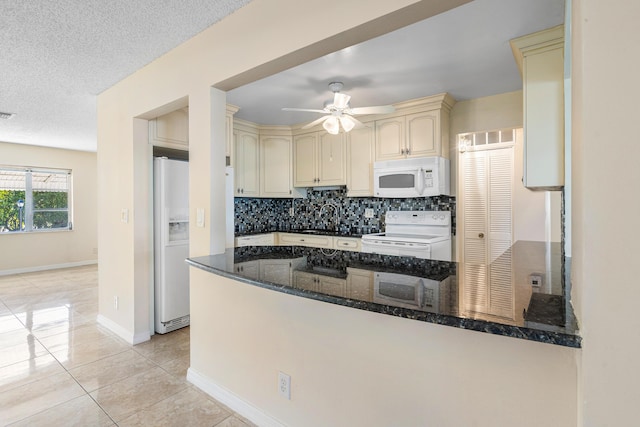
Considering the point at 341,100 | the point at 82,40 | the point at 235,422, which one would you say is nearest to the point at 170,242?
the point at 82,40

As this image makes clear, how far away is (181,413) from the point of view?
76.5 inches

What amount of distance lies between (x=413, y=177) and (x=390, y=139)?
57 cm

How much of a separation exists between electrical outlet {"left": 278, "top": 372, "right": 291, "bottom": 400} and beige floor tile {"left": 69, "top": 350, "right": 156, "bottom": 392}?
1403 millimetres

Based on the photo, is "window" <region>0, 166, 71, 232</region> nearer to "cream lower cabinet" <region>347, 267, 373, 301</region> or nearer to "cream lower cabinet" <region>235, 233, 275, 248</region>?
"cream lower cabinet" <region>235, 233, 275, 248</region>

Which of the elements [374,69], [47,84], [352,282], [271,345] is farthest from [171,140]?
[352,282]

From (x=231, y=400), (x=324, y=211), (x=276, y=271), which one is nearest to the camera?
(x=276, y=271)

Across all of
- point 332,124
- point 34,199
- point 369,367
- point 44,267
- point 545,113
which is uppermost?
Answer: point 332,124

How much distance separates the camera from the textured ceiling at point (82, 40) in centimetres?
187

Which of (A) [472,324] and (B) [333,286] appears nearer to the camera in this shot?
(A) [472,324]

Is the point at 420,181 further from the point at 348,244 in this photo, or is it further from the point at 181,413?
the point at 181,413

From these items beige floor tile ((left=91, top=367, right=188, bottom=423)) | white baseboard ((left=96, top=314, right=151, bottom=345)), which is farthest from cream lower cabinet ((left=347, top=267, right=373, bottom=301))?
white baseboard ((left=96, top=314, right=151, bottom=345))

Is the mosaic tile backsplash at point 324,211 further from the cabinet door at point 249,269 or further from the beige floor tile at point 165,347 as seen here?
the cabinet door at point 249,269

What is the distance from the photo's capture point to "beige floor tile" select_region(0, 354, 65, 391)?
2320mm

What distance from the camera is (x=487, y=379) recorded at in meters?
1.09
